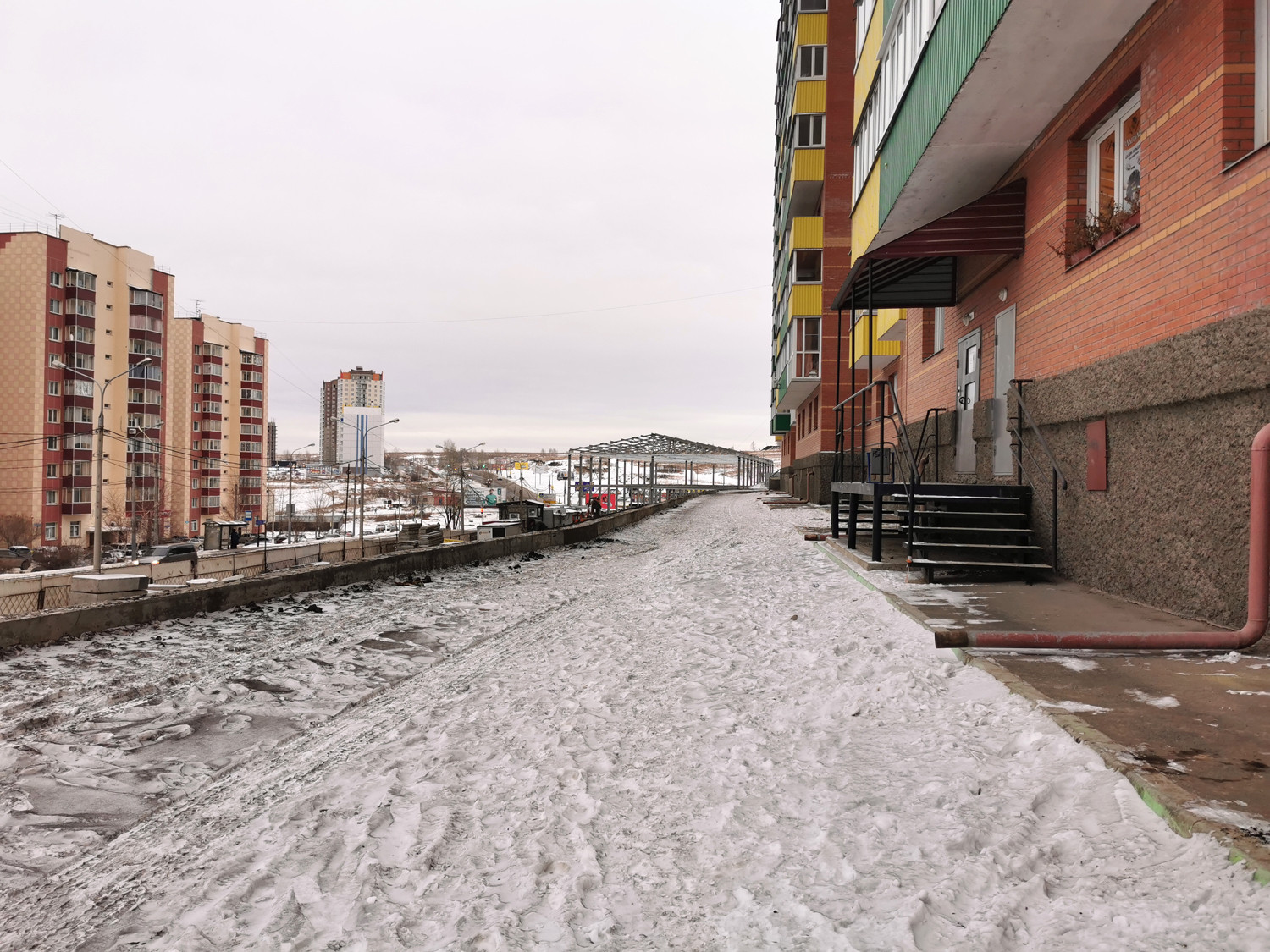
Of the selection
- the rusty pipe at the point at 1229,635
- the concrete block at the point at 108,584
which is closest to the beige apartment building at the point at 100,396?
the concrete block at the point at 108,584

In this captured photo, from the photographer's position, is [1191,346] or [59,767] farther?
[1191,346]

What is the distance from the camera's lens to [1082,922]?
7.20 ft

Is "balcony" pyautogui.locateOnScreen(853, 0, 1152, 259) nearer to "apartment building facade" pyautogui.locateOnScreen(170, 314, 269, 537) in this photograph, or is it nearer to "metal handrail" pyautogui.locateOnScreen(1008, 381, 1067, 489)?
"metal handrail" pyautogui.locateOnScreen(1008, 381, 1067, 489)

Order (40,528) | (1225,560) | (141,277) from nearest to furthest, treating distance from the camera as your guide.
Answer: (1225,560) → (40,528) → (141,277)

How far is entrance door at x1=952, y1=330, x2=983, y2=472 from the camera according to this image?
36.2 feet

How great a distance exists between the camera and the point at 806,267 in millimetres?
29766

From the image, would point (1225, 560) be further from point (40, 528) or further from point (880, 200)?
point (40, 528)

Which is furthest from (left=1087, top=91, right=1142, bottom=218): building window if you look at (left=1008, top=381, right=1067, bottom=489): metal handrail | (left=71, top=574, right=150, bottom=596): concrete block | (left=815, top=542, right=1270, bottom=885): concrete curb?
(left=71, top=574, right=150, bottom=596): concrete block

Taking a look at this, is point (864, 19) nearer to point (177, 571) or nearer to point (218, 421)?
point (177, 571)

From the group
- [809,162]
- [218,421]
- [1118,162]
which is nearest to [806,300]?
[809,162]

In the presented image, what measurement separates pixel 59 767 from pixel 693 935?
3.57 metres

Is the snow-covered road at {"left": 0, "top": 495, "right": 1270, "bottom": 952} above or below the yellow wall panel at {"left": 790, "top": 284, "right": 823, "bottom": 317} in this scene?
below

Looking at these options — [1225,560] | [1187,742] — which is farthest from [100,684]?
[1225,560]

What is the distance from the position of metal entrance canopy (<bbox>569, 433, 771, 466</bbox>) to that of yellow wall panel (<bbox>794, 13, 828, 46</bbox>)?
4201 cm
